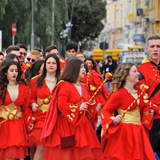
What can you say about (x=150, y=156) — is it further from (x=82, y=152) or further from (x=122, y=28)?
(x=122, y=28)

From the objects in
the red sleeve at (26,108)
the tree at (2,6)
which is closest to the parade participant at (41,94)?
the red sleeve at (26,108)

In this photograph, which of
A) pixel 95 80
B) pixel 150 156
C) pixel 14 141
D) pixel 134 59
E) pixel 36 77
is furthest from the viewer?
pixel 134 59

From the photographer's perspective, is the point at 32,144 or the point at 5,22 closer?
the point at 32,144

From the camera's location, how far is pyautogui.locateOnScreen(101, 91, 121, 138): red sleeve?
7.85 m

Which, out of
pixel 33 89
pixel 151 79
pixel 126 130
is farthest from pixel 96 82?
pixel 126 130

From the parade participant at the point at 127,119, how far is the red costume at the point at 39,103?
1400 mm

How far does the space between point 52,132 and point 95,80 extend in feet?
8.41

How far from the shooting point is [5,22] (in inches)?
1373

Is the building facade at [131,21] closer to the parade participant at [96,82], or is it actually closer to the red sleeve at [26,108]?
the parade participant at [96,82]

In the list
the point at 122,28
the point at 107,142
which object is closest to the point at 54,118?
the point at 107,142

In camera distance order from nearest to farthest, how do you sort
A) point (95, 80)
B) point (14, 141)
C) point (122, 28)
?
point (14, 141)
point (95, 80)
point (122, 28)

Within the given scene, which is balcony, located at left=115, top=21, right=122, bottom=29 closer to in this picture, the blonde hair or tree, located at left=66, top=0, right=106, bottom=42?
tree, located at left=66, top=0, right=106, bottom=42

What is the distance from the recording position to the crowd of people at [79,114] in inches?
312

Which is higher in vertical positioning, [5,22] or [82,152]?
[5,22]
